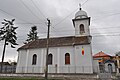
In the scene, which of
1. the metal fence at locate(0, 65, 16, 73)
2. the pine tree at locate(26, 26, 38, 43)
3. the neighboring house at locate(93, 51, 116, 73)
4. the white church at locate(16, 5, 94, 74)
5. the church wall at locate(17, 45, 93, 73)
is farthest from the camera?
the pine tree at locate(26, 26, 38, 43)

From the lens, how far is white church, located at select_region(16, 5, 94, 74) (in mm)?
23117

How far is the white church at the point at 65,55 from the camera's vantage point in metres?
23.1

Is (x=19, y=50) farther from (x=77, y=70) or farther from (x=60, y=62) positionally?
(x=77, y=70)

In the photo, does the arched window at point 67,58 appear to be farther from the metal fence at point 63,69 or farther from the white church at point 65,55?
the metal fence at point 63,69

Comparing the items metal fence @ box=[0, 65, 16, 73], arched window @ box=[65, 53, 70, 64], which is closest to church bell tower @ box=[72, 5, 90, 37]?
arched window @ box=[65, 53, 70, 64]

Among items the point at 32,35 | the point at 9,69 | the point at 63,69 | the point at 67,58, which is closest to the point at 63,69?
the point at 63,69

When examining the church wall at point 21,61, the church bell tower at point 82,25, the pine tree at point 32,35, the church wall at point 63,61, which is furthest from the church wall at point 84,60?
the pine tree at point 32,35

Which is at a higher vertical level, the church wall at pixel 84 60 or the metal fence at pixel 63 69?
the church wall at pixel 84 60

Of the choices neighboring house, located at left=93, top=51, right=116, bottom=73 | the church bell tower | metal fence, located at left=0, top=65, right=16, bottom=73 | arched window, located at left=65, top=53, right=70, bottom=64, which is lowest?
metal fence, located at left=0, top=65, right=16, bottom=73

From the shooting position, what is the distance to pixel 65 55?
2502 centimetres

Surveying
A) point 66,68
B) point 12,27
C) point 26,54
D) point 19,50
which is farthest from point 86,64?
point 12,27

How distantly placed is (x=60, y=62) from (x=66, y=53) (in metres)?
2.33

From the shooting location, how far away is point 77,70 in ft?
74.8

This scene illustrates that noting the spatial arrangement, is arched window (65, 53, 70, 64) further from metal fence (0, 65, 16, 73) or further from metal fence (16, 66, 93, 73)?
metal fence (0, 65, 16, 73)
